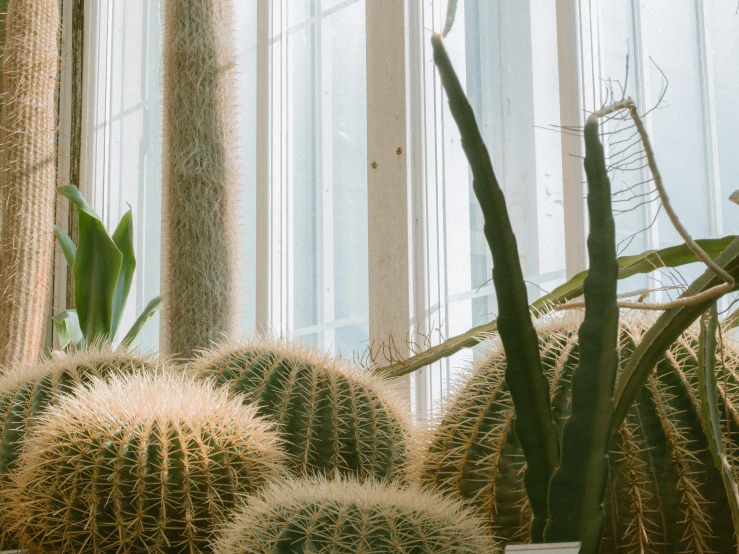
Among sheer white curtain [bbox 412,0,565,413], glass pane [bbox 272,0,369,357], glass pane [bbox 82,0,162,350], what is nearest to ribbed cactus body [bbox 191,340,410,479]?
sheer white curtain [bbox 412,0,565,413]

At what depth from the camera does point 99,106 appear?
3.15 metres

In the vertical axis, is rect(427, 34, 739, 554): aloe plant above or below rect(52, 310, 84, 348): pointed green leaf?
below

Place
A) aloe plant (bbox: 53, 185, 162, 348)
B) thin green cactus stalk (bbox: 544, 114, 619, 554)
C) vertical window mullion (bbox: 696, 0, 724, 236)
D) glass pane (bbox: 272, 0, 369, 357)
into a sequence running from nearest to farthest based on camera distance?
thin green cactus stalk (bbox: 544, 114, 619, 554), vertical window mullion (bbox: 696, 0, 724, 236), aloe plant (bbox: 53, 185, 162, 348), glass pane (bbox: 272, 0, 369, 357)

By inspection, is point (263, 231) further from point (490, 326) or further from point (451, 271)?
point (490, 326)

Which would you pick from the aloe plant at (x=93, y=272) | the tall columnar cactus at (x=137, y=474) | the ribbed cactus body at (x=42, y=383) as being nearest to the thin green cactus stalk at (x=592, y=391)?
the tall columnar cactus at (x=137, y=474)

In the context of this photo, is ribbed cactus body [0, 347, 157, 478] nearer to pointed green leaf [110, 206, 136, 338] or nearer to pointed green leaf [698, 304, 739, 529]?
pointed green leaf [698, 304, 739, 529]

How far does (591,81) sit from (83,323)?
881 mm

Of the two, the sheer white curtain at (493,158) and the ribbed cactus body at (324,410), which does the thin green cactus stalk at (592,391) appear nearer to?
the ribbed cactus body at (324,410)

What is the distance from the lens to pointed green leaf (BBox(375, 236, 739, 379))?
0.55 meters

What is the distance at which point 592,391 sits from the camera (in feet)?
1.09

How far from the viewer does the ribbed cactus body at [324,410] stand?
65 centimetres

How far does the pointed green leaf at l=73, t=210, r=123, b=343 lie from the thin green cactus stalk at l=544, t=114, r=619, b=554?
Answer: 3.55 feet

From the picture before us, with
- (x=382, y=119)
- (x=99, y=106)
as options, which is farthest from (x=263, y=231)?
(x=99, y=106)

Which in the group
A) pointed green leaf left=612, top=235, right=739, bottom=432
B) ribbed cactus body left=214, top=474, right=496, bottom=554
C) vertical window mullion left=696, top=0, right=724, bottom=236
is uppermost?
vertical window mullion left=696, top=0, right=724, bottom=236
